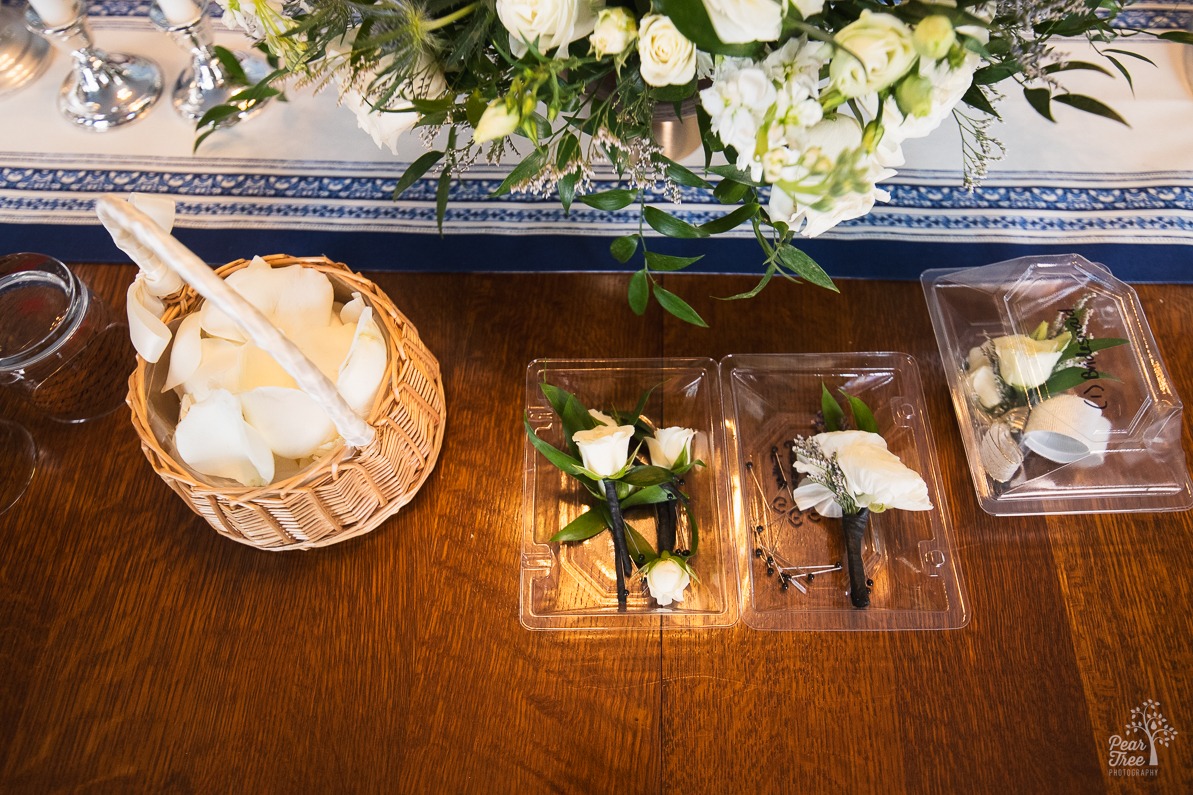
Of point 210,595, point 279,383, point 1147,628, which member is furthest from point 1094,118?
point 210,595

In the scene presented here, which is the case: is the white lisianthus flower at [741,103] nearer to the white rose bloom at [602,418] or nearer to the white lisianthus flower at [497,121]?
the white lisianthus flower at [497,121]

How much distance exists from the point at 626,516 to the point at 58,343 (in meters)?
0.50

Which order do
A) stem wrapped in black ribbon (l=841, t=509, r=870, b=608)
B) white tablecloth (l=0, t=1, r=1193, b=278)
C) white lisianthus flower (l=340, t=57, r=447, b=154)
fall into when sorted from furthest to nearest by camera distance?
1. white tablecloth (l=0, t=1, r=1193, b=278)
2. stem wrapped in black ribbon (l=841, t=509, r=870, b=608)
3. white lisianthus flower (l=340, t=57, r=447, b=154)

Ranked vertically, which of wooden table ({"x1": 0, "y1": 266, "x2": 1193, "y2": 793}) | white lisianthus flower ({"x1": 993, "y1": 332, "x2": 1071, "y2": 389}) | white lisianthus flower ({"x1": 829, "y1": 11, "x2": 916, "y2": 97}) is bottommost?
wooden table ({"x1": 0, "y1": 266, "x2": 1193, "y2": 793})

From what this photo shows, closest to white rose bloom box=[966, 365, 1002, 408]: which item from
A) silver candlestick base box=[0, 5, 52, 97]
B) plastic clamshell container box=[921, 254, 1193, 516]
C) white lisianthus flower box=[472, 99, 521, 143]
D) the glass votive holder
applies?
plastic clamshell container box=[921, 254, 1193, 516]

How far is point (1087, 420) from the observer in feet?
2.13

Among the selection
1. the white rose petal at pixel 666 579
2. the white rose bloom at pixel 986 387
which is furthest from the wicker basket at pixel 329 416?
the white rose bloom at pixel 986 387

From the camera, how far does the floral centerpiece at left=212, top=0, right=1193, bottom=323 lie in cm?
42

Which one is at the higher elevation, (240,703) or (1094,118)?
(1094,118)

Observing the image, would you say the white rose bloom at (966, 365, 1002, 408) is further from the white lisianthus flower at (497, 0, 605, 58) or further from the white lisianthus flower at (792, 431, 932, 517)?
the white lisianthus flower at (497, 0, 605, 58)

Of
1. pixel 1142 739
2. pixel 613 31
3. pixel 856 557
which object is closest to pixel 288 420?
pixel 613 31

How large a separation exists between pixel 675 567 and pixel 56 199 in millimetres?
741

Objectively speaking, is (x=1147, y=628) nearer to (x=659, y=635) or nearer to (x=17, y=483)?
(x=659, y=635)

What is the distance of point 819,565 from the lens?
2.16 ft
